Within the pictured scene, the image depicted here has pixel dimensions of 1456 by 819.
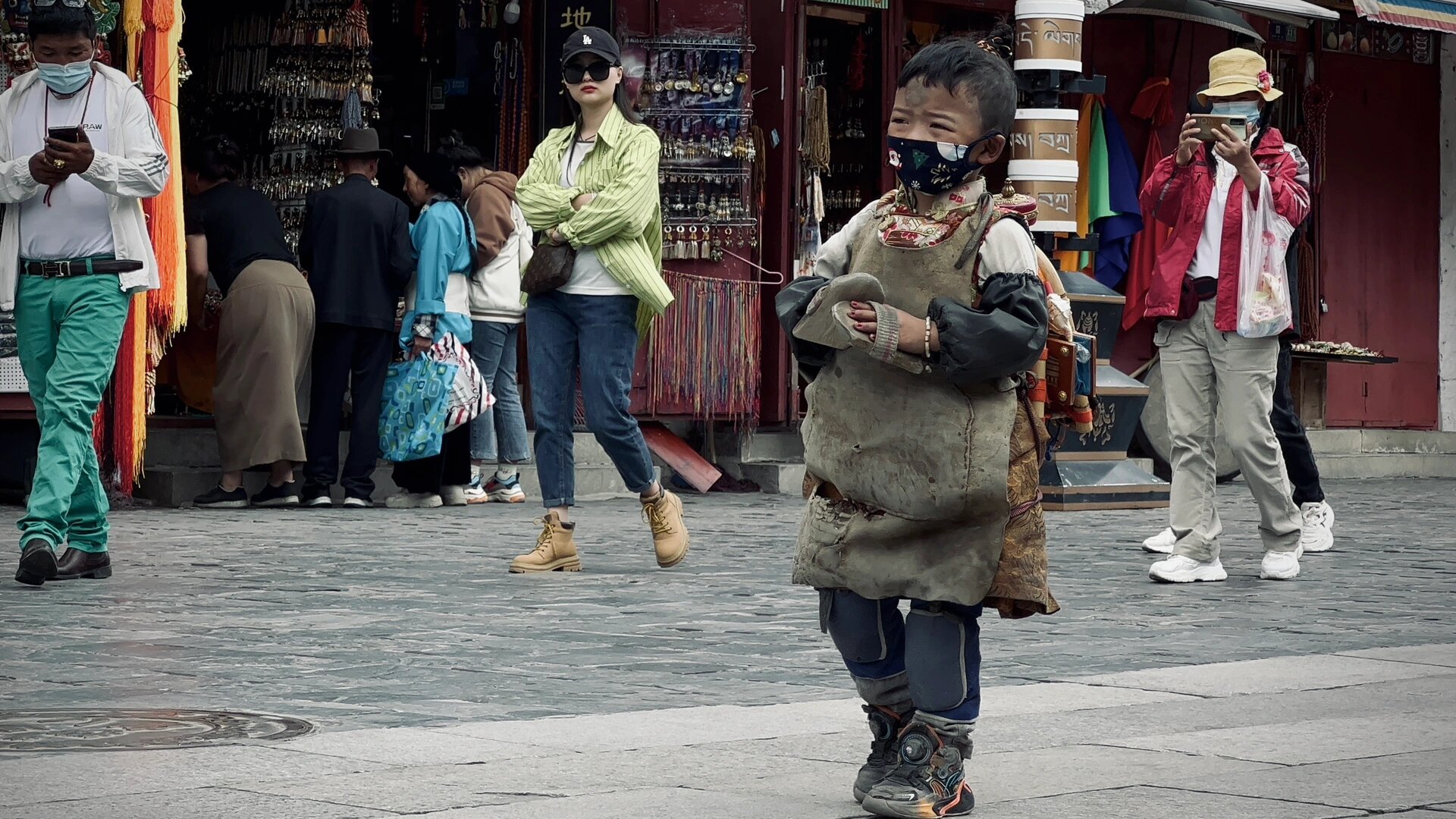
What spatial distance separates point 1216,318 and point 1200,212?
0.43 m

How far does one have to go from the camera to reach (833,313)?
382 cm

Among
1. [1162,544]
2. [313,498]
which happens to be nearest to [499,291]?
[313,498]

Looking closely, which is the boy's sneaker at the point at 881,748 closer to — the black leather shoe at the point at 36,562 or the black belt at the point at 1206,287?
the black leather shoe at the point at 36,562

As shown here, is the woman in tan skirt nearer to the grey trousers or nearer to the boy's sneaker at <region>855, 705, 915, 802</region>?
the grey trousers

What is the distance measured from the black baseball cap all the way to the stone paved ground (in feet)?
6.62

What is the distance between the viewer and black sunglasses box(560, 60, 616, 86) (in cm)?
824


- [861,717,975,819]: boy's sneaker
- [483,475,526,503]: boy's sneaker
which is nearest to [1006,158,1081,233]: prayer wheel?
[483,475,526,503]: boy's sneaker

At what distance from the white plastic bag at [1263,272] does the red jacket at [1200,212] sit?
2 cm

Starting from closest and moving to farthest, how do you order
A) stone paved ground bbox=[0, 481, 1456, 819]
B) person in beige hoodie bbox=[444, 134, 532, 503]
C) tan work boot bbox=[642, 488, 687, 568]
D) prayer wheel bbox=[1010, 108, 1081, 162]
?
1. stone paved ground bbox=[0, 481, 1456, 819]
2. tan work boot bbox=[642, 488, 687, 568]
3. person in beige hoodie bbox=[444, 134, 532, 503]
4. prayer wheel bbox=[1010, 108, 1081, 162]

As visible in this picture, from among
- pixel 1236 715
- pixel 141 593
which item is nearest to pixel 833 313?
pixel 1236 715

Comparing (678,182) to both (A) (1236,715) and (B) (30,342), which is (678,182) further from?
(A) (1236,715)

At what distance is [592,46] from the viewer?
821 centimetres

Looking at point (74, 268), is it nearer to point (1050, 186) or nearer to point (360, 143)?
point (360, 143)

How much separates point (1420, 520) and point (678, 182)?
4.80m
